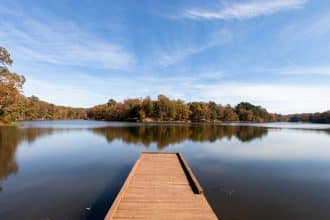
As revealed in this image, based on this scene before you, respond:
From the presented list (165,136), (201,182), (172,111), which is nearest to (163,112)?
(172,111)

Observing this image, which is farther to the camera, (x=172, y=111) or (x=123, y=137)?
(x=172, y=111)

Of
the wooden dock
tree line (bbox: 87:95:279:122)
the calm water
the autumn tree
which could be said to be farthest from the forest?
the wooden dock

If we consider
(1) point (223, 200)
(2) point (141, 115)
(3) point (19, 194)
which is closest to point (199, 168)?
(1) point (223, 200)

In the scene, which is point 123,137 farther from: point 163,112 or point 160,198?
point 163,112

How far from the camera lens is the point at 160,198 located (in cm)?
471

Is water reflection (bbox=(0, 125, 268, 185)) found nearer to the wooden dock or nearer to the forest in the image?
the wooden dock

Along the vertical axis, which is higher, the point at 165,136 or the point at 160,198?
the point at 160,198

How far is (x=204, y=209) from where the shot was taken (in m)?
4.14

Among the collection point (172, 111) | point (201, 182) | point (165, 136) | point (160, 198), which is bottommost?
point (201, 182)

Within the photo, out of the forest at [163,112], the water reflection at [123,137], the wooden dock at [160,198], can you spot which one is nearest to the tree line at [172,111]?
the forest at [163,112]

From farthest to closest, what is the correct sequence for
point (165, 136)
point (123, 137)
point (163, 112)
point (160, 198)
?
1. point (163, 112)
2. point (165, 136)
3. point (123, 137)
4. point (160, 198)

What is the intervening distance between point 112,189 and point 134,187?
1455mm

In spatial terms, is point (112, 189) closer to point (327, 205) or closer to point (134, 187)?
point (134, 187)

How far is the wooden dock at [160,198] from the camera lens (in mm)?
3896
